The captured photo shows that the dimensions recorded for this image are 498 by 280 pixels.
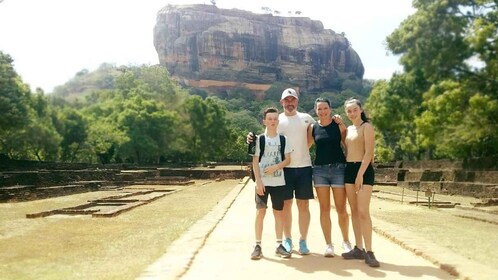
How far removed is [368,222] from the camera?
5.78m

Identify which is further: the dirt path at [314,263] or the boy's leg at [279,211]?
the boy's leg at [279,211]

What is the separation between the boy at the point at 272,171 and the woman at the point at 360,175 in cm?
74

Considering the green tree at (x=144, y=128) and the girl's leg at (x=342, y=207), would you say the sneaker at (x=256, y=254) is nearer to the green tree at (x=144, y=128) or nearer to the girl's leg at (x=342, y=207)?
the girl's leg at (x=342, y=207)

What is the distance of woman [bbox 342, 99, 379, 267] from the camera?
5.75 metres

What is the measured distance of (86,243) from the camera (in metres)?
7.84

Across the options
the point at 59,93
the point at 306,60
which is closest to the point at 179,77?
the point at 306,60

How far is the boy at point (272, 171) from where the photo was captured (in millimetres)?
6148

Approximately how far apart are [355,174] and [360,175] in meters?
0.18

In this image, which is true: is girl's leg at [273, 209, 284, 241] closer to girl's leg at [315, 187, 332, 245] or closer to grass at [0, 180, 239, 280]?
girl's leg at [315, 187, 332, 245]

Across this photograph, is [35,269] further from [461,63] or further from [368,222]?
[461,63]

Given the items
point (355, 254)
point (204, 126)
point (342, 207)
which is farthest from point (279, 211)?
point (204, 126)

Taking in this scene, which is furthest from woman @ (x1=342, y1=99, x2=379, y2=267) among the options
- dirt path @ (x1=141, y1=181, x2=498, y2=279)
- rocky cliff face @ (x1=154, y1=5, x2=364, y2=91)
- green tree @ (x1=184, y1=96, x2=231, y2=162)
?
rocky cliff face @ (x1=154, y1=5, x2=364, y2=91)

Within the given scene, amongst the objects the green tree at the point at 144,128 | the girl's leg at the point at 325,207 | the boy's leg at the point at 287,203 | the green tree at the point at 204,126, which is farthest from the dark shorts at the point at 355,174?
the green tree at the point at 204,126

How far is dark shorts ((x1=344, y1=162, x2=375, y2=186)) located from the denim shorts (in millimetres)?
81
